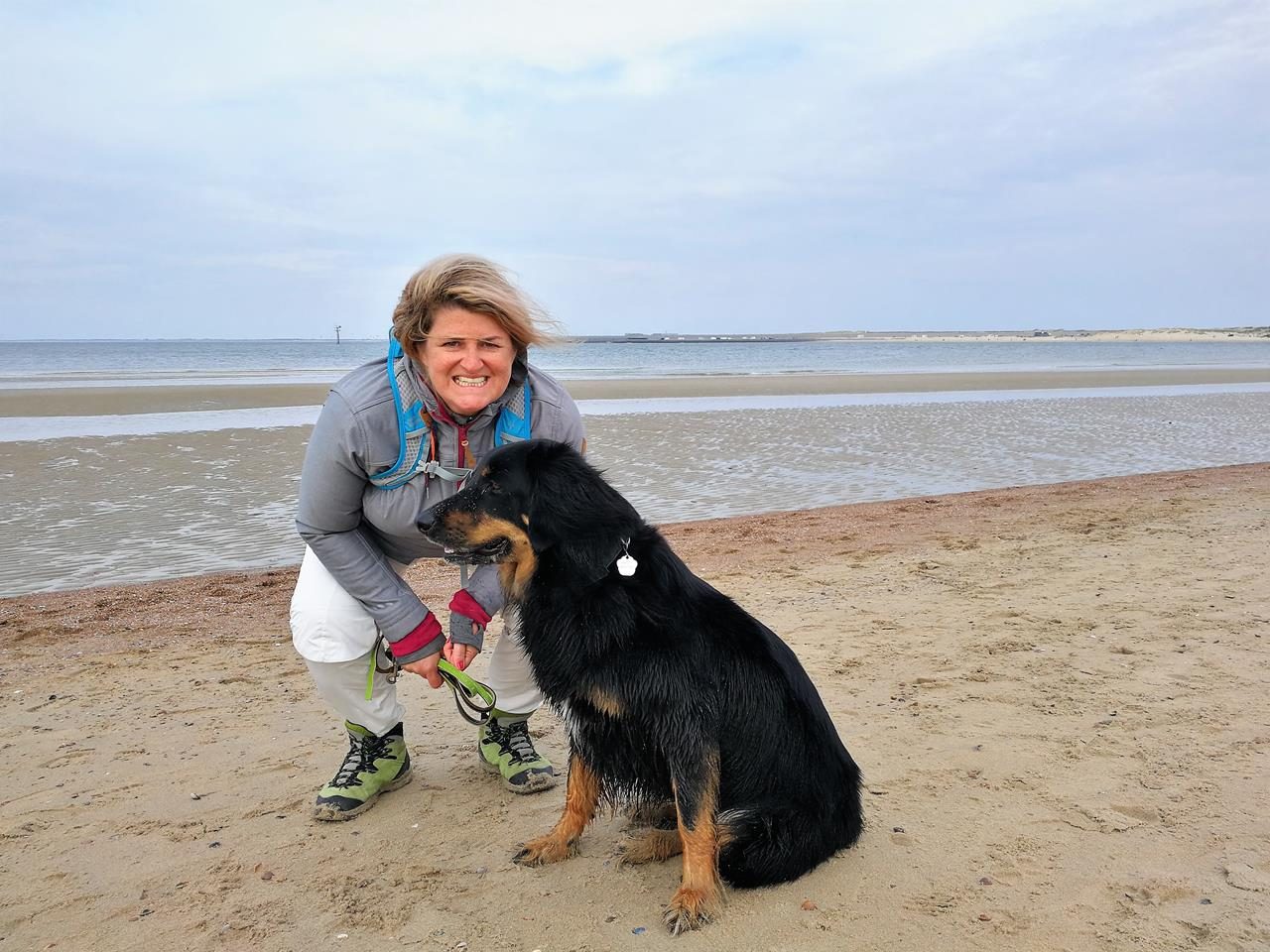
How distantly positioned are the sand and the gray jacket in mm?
841

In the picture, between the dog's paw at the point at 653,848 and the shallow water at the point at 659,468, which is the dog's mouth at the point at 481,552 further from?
the shallow water at the point at 659,468

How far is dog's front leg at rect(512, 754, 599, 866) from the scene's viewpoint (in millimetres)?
2977

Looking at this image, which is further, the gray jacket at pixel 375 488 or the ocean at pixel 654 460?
the ocean at pixel 654 460

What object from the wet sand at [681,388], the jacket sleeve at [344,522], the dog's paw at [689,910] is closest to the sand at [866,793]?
the dog's paw at [689,910]

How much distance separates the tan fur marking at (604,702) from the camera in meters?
2.69

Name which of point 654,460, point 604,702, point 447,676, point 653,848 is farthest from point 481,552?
point 654,460

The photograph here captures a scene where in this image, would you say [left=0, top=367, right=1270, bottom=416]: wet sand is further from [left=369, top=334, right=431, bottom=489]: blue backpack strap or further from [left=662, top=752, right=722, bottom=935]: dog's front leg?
[left=662, top=752, right=722, bottom=935]: dog's front leg

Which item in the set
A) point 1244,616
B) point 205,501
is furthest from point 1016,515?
point 205,501

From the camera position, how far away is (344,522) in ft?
10.6

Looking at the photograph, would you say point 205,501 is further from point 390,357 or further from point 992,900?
point 992,900

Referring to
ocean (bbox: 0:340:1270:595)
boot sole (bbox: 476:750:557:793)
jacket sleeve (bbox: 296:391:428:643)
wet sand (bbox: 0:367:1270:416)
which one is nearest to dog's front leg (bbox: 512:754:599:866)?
boot sole (bbox: 476:750:557:793)

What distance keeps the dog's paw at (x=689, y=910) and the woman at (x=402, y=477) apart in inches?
39.2

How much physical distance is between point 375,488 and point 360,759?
1052mm

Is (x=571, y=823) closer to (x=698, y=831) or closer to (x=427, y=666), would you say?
(x=698, y=831)
